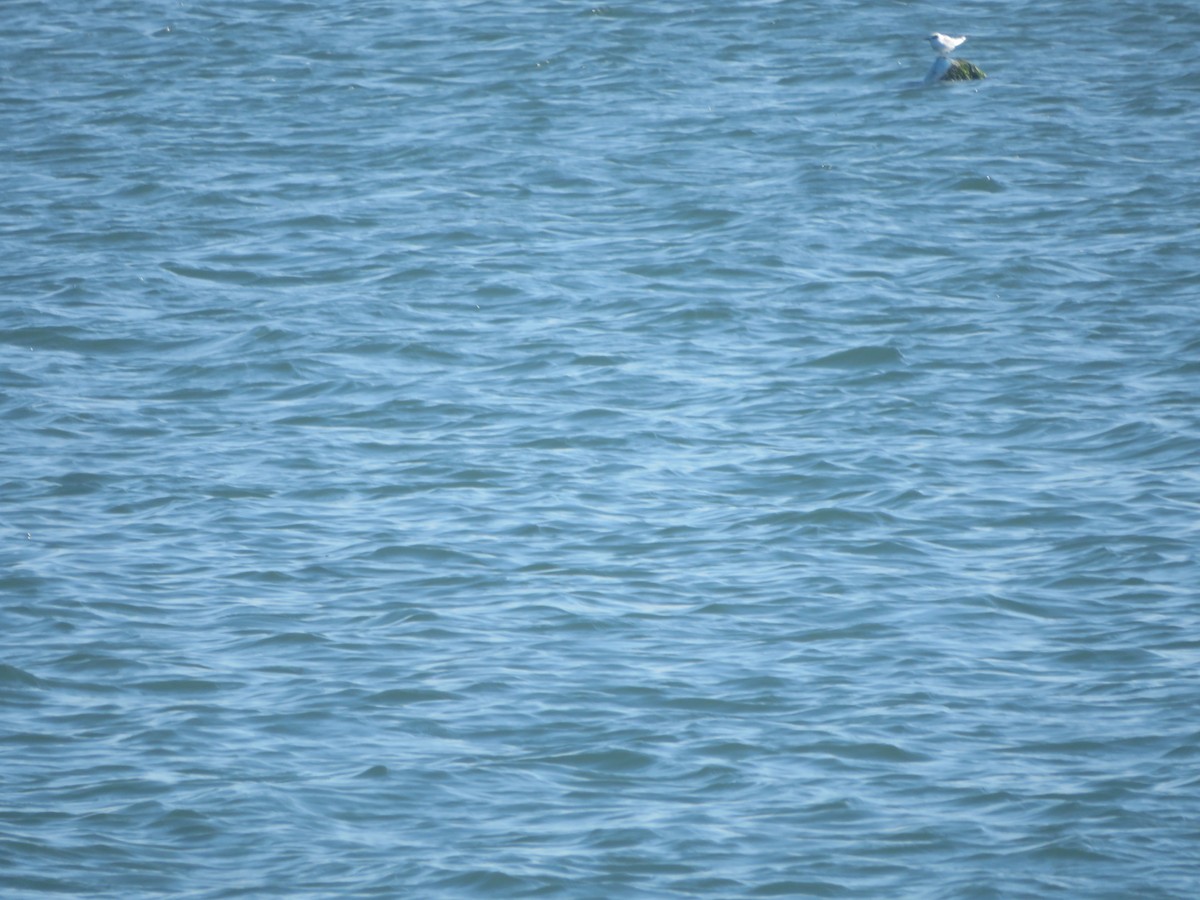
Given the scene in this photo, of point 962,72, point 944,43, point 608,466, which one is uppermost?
point 944,43

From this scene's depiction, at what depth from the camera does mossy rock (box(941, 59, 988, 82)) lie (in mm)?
22656

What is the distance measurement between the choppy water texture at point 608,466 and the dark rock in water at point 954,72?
48cm

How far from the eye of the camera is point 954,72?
2270cm

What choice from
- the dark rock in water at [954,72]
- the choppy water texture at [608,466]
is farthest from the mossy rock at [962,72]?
the choppy water texture at [608,466]

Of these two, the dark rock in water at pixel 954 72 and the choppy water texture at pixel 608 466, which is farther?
the dark rock in water at pixel 954 72

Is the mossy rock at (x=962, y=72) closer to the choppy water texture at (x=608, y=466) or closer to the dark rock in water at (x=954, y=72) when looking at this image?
the dark rock in water at (x=954, y=72)

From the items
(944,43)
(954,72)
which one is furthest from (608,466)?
(954,72)

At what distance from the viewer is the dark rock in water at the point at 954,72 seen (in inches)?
890

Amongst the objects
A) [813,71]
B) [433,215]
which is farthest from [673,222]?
[813,71]

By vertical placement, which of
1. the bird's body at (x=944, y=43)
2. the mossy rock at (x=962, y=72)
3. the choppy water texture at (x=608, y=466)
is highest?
the bird's body at (x=944, y=43)

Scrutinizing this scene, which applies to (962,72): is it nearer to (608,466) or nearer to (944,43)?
(944,43)

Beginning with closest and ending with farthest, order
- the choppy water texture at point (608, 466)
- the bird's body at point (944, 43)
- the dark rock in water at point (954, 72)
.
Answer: the choppy water texture at point (608, 466)
the bird's body at point (944, 43)
the dark rock in water at point (954, 72)

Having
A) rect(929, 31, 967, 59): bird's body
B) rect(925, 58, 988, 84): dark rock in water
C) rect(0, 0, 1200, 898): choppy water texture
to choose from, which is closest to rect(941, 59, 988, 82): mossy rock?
rect(925, 58, 988, 84): dark rock in water

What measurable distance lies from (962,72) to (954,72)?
0.11 meters
